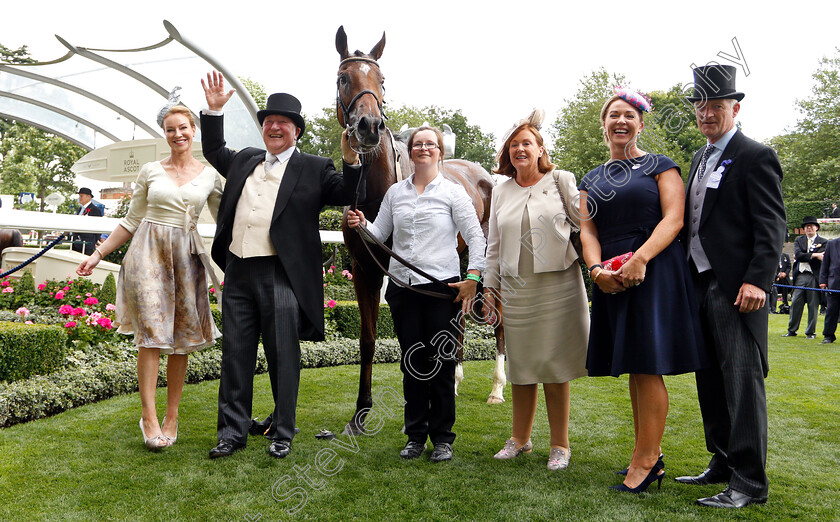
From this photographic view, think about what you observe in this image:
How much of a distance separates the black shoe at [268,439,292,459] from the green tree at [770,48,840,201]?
3087cm

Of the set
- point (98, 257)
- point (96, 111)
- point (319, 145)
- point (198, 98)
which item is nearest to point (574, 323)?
point (98, 257)

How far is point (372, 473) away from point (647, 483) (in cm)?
151

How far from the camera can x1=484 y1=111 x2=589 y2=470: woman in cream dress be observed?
3.61m

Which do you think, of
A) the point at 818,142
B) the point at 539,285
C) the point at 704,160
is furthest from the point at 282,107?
the point at 818,142

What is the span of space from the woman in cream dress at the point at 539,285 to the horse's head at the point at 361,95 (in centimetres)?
82

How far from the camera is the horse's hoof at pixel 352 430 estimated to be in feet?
14.6

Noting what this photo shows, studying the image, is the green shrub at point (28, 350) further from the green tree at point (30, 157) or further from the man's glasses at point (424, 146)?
the green tree at point (30, 157)

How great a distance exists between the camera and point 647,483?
3268mm

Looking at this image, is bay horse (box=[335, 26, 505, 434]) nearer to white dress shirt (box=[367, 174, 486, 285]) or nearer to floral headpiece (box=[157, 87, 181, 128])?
white dress shirt (box=[367, 174, 486, 285])

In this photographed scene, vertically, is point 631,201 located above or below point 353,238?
above

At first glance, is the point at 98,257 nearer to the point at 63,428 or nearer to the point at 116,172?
the point at 63,428

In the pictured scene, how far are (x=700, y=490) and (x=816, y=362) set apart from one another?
627 cm

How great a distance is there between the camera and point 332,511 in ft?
9.92

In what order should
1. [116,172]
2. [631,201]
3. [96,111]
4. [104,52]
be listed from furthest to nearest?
[96,111], [116,172], [104,52], [631,201]
